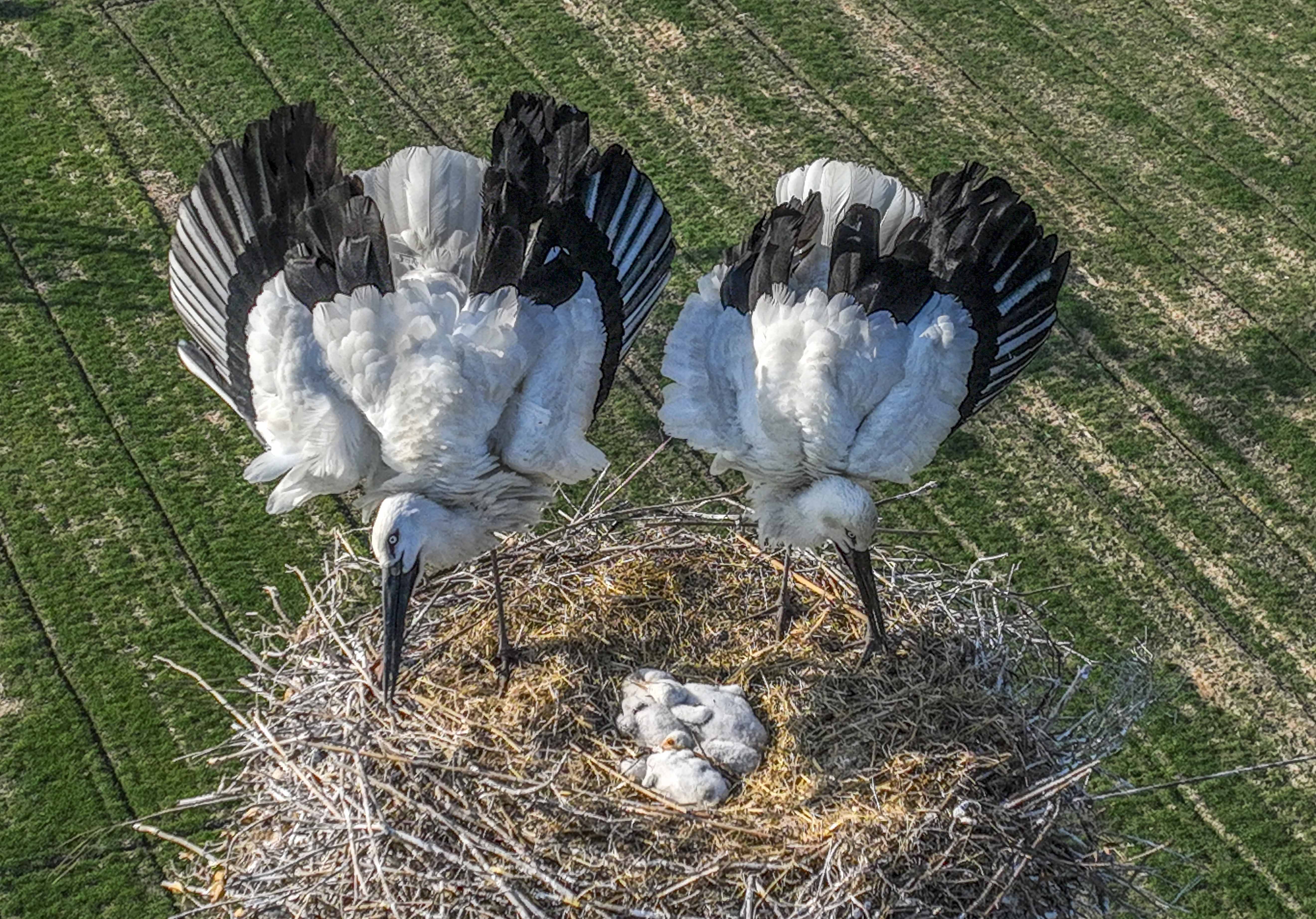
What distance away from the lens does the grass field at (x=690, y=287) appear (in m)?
8.47

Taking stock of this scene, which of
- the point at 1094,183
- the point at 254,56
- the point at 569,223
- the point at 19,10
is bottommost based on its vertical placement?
the point at 19,10

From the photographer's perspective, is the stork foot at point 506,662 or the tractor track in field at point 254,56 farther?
the tractor track in field at point 254,56

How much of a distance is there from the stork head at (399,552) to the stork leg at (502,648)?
50cm

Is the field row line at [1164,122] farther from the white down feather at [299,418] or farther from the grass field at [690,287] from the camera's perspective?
the white down feather at [299,418]

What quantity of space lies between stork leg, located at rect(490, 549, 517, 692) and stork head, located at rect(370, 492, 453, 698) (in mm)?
501

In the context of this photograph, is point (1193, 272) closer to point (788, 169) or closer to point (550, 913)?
point (788, 169)

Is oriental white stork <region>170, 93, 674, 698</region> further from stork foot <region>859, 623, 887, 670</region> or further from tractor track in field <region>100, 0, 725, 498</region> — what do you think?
tractor track in field <region>100, 0, 725, 498</region>

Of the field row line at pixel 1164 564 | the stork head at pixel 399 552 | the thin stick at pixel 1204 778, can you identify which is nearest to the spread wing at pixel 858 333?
the stork head at pixel 399 552

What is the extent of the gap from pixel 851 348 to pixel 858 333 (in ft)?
0.29

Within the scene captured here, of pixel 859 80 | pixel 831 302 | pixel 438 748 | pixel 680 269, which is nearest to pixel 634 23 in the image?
pixel 859 80

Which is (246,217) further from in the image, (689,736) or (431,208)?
(689,736)

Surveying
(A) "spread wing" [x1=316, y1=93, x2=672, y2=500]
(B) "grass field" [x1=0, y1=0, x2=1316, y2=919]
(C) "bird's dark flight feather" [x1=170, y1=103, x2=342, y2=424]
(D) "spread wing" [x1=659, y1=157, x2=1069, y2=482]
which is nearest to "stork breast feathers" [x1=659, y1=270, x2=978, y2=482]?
(D) "spread wing" [x1=659, y1=157, x2=1069, y2=482]

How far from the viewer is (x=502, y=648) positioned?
7.26 meters

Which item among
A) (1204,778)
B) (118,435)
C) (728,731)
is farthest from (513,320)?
(118,435)
